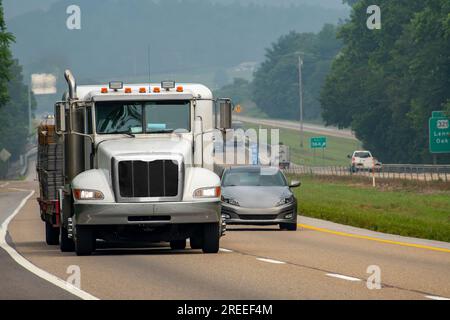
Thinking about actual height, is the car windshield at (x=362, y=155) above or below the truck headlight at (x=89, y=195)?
below

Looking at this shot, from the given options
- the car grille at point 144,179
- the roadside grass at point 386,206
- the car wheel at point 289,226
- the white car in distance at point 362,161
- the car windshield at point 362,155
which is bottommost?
the white car in distance at point 362,161

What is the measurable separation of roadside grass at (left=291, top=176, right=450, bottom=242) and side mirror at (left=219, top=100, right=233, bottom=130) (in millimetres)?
6675

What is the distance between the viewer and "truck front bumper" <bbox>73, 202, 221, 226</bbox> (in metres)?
23.6

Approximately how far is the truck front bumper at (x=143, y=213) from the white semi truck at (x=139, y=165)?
0.02 m

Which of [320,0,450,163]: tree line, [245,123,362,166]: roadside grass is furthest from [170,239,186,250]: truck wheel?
[245,123,362,166]: roadside grass

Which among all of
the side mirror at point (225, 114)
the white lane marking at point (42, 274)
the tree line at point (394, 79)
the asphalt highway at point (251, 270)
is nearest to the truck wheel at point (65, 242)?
the asphalt highway at point (251, 270)

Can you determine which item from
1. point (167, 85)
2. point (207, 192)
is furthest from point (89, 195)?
point (167, 85)

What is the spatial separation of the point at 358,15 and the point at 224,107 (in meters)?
108

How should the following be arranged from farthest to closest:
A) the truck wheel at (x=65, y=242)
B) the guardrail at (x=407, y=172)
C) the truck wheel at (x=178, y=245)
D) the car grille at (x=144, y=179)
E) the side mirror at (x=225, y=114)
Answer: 1. the guardrail at (x=407, y=172)
2. the truck wheel at (x=178, y=245)
3. the truck wheel at (x=65, y=242)
4. the car grille at (x=144, y=179)
5. the side mirror at (x=225, y=114)

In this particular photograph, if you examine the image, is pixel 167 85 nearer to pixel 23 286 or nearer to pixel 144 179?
pixel 144 179

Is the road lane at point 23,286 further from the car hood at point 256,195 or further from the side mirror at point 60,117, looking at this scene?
the car hood at point 256,195

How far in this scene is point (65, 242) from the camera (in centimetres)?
2545

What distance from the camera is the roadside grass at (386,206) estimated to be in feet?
108

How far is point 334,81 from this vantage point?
444 ft
